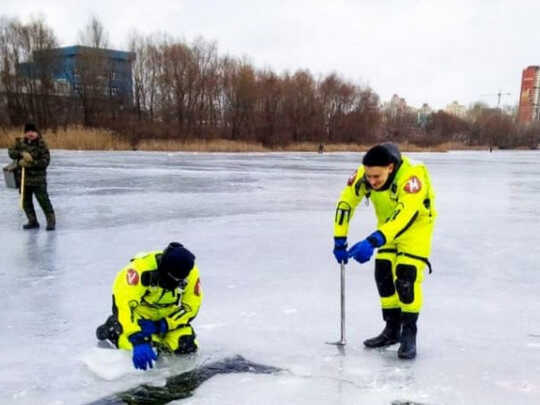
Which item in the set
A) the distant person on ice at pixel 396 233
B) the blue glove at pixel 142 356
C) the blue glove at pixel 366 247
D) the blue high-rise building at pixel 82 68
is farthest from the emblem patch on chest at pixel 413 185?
the blue high-rise building at pixel 82 68

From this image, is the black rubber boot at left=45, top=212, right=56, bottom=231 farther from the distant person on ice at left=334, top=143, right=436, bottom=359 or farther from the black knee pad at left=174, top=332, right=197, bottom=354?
the distant person on ice at left=334, top=143, right=436, bottom=359

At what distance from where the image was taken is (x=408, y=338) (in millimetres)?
2840

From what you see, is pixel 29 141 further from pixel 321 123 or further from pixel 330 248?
pixel 321 123

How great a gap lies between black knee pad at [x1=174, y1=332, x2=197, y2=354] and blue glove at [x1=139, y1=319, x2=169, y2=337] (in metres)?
0.12

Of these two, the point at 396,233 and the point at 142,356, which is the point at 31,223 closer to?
the point at 142,356

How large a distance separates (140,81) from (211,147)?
12261 mm

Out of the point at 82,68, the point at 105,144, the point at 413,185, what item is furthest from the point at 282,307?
the point at 82,68

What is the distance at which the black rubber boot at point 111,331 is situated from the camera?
2873 mm

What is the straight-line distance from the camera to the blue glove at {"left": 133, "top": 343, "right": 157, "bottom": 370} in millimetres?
2576

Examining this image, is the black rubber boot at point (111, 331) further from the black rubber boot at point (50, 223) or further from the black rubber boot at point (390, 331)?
the black rubber boot at point (50, 223)

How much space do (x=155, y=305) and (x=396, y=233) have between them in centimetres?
142

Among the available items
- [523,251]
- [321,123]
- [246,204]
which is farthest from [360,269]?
[321,123]

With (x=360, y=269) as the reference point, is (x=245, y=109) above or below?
above

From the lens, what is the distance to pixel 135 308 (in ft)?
8.91
